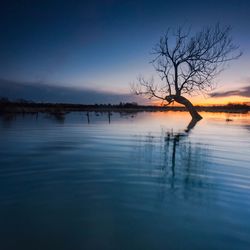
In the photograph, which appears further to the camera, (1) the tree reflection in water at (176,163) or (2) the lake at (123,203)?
(1) the tree reflection in water at (176,163)

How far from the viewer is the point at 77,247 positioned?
10.3 ft

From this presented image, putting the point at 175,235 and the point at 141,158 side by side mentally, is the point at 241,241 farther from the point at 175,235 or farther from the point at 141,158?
the point at 141,158

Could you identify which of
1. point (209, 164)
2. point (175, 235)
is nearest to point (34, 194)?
point (175, 235)

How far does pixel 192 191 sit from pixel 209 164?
9.44ft

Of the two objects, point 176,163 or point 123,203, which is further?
point 176,163

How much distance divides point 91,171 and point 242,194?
3.29m

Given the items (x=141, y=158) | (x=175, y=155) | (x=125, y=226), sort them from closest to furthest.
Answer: (x=125, y=226) < (x=141, y=158) < (x=175, y=155)

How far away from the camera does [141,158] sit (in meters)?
8.71

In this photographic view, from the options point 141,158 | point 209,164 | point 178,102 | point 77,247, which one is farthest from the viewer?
point 178,102

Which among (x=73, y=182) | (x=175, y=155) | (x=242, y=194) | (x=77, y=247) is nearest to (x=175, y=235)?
(x=77, y=247)

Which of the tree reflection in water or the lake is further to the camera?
the tree reflection in water

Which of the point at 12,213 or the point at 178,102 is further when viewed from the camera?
the point at 178,102

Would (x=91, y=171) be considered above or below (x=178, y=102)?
below

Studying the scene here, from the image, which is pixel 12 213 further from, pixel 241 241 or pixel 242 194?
pixel 242 194
